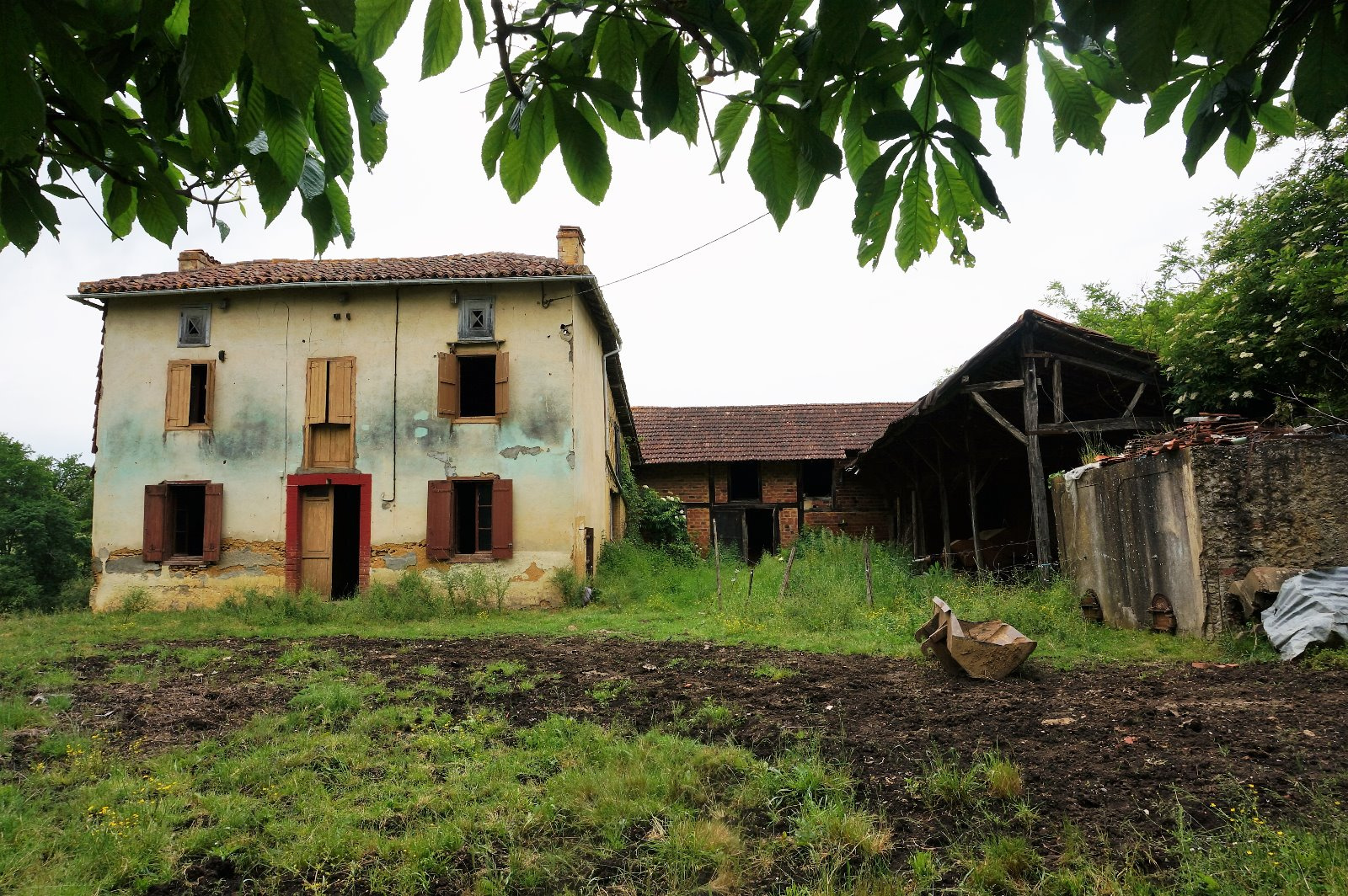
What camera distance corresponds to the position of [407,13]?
146 cm

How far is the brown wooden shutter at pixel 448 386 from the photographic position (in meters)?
13.1

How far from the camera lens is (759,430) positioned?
22094 mm

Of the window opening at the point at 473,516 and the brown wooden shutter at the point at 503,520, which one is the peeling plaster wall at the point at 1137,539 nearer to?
the brown wooden shutter at the point at 503,520

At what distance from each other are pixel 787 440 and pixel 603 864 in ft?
59.9

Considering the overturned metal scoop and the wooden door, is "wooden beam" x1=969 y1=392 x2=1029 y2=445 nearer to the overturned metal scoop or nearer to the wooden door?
the overturned metal scoop

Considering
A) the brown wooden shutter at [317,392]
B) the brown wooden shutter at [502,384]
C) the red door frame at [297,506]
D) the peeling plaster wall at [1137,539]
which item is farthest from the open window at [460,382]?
the peeling plaster wall at [1137,539]

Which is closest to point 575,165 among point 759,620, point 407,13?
point 407,13

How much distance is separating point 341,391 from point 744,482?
11.2m

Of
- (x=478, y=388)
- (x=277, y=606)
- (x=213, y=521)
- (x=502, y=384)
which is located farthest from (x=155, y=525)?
(x=502, y=384)

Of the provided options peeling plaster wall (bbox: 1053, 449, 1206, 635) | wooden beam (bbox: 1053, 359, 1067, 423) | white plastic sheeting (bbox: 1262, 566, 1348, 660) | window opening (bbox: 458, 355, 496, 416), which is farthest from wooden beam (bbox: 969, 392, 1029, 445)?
window opening (bbox: 458, 355, 496, 416)

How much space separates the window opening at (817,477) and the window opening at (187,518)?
13.5 meters

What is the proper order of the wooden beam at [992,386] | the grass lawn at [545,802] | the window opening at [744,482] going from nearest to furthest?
1. the grass lawn at [545,802]
2. the wooden beam at [992,386]
3. the window opening at [744,482]

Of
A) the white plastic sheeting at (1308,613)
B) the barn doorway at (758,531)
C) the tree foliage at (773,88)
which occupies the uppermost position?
the tree foliage at (773,88)

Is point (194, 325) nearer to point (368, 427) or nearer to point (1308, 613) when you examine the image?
point (368, 427)
